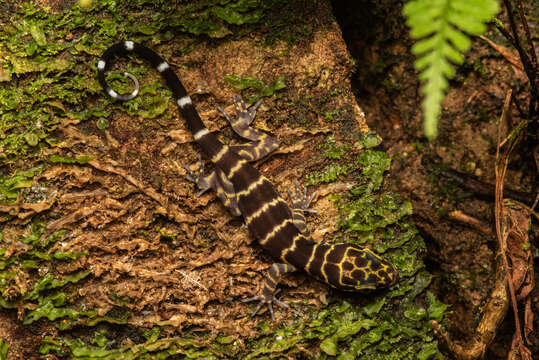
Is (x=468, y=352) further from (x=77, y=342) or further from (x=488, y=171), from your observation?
(x=77, y=342)

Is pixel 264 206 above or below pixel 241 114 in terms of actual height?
below

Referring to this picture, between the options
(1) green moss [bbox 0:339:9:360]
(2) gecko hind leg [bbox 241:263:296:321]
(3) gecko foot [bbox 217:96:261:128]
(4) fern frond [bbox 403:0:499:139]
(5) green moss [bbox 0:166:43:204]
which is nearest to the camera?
(4) fern frond [bbox 403:0:499:139]

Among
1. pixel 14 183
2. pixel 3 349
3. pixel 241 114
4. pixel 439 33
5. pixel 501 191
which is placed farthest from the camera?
pixel 501 191

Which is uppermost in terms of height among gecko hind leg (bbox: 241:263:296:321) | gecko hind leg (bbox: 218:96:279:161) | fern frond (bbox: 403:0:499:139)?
fern frond (bbox: 403:0:499:139)

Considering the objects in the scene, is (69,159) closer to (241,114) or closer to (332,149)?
(241,114)

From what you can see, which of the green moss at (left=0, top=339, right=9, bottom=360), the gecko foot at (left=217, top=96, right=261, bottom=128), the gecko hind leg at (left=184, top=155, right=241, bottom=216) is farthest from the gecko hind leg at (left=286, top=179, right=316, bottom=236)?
the green moss at (left=0, top=339, right=9, bottom=360)

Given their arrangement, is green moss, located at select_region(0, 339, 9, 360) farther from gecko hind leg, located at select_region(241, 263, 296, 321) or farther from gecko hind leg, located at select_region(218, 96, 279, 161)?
gecko hind leg, located at select_region(218, 96, 279, 161)

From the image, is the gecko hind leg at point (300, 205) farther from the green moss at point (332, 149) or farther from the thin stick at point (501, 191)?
the thin stick at point (501, 191)

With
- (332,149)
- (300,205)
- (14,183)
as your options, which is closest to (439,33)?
(332,149)
